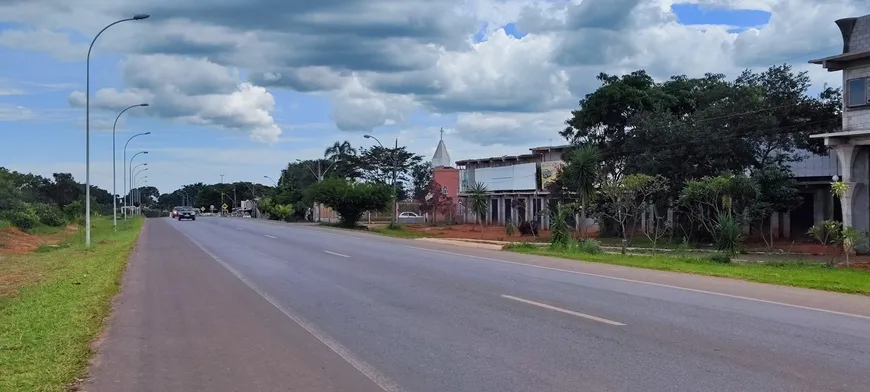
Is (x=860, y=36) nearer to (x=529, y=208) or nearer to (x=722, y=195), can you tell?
(x=722, y=195)

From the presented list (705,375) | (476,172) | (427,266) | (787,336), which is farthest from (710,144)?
(476,172)

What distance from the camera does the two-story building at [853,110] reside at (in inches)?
1103

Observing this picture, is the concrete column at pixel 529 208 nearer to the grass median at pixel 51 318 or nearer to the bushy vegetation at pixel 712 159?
the bushy vegetation at pixel 712 159

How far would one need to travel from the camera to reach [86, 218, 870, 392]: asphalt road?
7523 mm

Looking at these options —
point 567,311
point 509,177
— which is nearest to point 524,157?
point 509,177

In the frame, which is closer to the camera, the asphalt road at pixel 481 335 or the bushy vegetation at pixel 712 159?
the asphalt road at pixel 481 335

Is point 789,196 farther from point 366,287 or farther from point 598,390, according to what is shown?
point 598,390

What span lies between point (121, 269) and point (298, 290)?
8.44 m

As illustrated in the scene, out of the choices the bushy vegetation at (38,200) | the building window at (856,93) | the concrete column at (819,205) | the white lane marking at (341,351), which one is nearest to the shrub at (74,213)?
the bushy vegetation at (38,200)

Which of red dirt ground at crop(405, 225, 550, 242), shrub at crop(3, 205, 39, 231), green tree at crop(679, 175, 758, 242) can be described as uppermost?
green tree at crop(679, 175, 758, 242)

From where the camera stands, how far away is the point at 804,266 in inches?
872

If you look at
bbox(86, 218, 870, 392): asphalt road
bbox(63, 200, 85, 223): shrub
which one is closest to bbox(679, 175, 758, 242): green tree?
bbox(86, 218, 870, 392): asphalt road

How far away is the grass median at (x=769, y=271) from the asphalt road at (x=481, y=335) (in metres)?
1.15

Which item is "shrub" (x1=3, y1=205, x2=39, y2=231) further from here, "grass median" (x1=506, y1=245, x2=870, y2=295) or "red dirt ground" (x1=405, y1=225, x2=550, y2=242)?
"grass median" (x1=506, y1=245, x2=870, y2=295)
